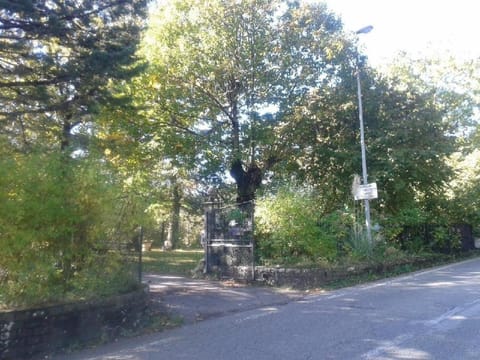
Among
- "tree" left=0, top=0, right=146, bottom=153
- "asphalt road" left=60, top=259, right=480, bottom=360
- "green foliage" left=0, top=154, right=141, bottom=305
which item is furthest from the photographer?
"tree" left=0, top=0, right=146, bottom=153

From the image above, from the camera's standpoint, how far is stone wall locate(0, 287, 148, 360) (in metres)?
6.70

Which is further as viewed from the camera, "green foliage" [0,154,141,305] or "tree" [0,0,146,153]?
"tree" [0,0,146,153]

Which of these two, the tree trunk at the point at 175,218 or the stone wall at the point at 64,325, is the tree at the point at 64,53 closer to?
the stone wall at the point at 64,325

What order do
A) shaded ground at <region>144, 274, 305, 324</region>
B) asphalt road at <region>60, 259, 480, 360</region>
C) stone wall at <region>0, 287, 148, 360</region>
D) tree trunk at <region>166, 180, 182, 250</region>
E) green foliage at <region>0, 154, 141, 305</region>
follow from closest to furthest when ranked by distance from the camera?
asphalt road at <region>60, 259, 480, 360</region>, stone wall at <region>0, 287, 148, 360</region>, green foliage at <region>0, 154, 141, 305</region>, shaded ground at <region>144, 274, 305, 324</region>, tree trunk at <region>166, 180, 182, 250</region>

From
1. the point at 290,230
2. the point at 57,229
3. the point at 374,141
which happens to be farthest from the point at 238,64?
the point at 57,229

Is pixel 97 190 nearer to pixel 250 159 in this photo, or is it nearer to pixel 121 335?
pixel 121 335

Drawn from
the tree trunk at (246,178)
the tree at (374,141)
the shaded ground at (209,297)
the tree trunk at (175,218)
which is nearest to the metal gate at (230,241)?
the shaded ground at (209,297)

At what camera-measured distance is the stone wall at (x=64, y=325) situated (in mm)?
6699

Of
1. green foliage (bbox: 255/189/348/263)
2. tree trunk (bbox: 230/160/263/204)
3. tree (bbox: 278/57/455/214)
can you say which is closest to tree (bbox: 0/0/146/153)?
green foliage (bbox: 255/189/348/263)

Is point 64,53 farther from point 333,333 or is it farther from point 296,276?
point 333,333

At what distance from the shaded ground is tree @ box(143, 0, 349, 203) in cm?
639

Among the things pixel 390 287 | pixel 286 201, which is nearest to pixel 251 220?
pixel 286 201

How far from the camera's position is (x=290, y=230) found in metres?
13.8

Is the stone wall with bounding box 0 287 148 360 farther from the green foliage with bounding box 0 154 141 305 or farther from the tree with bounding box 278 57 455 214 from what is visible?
the tree with bounding box 278 57 455 214
